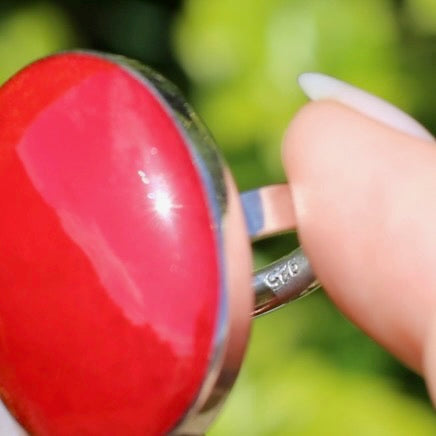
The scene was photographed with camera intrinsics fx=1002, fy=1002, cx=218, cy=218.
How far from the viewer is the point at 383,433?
877 millimetres

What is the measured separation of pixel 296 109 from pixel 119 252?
1.41 feet

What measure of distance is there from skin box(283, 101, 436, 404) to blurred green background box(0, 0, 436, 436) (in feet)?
1.05

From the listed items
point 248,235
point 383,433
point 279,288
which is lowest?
point 383,433

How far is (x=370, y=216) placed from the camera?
0.54 m

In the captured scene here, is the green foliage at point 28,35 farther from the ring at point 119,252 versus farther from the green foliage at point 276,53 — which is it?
the ring at point 119,252

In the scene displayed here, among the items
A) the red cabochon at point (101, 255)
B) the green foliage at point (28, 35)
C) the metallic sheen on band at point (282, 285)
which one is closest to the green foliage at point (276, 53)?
the green foliage at point (28, 35)

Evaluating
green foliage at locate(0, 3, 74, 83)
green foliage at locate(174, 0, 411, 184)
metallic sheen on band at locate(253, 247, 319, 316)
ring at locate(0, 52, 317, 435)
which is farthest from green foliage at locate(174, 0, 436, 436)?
ring at locate(0, 52, 317, 435)

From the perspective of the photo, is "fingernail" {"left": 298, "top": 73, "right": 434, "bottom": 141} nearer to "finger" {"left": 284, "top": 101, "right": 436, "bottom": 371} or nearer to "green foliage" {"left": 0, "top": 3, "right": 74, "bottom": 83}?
"finger" {"left": 284, "top": 101, "right": 436, "bottom": 371}

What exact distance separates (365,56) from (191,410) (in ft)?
1.56

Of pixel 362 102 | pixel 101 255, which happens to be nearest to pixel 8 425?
pixel 101 255

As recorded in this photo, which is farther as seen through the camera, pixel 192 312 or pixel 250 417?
pixel 250 417

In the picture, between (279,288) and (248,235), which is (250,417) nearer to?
(279,288)

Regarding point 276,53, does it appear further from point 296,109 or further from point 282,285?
point 282,285

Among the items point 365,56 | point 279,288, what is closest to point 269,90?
point 365,56
